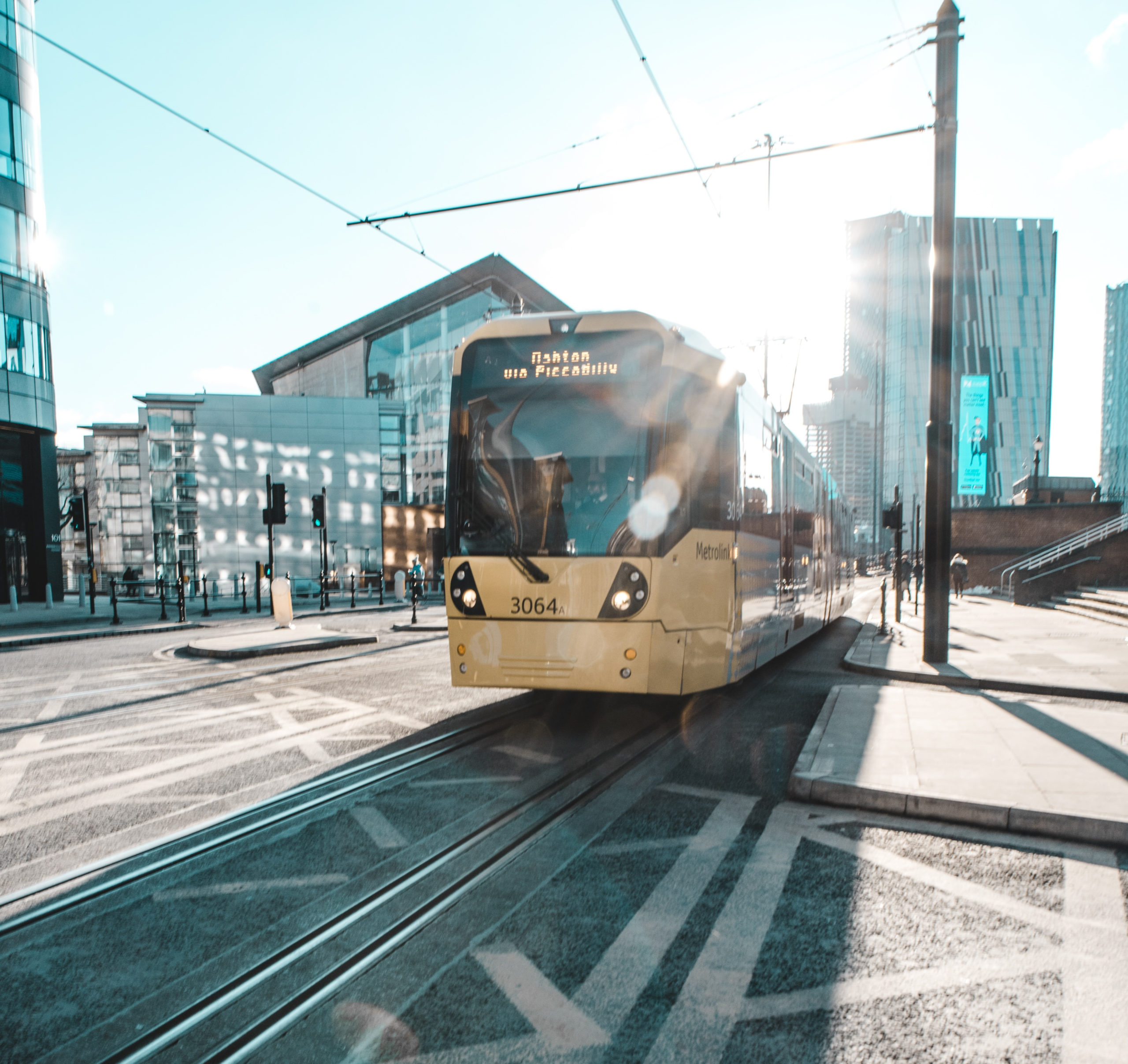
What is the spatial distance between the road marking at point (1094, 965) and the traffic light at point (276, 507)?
859 inches

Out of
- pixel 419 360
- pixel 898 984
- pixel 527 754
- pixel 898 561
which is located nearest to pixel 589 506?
Result: pixel 527 754

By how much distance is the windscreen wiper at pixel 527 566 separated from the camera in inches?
268

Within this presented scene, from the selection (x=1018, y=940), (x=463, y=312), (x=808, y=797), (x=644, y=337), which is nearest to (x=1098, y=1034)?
(x=1018, y=940)

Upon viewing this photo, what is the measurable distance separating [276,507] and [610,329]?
18813 mm

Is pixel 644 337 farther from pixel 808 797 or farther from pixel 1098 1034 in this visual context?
pixel 1098 1034

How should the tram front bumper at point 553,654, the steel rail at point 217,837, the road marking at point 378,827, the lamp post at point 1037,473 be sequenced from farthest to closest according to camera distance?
the lamp post at point 1037,473 → the tram front bumper at point 553,654 → the road marking at point 378,827 → the steel rail at point 217,837

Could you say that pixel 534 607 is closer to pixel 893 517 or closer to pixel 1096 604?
pixel 893 517

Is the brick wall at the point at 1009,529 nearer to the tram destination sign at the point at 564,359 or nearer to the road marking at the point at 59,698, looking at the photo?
the tram destination sign at the point at 564,359

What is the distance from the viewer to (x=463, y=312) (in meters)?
61.3

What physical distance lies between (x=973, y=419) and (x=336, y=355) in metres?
48.1

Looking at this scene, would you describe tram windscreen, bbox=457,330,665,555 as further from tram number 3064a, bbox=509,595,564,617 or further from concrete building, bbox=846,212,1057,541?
concrete building, bbox=846,212,1057,541

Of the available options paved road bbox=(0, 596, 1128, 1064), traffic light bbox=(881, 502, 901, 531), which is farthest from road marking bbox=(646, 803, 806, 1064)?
traffic light bbox=(881, 502, 901, 531)

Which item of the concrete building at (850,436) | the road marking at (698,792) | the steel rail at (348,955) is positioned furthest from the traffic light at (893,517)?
the concrete building at (850,436)

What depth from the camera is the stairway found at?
19.4m
